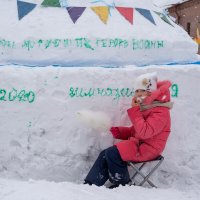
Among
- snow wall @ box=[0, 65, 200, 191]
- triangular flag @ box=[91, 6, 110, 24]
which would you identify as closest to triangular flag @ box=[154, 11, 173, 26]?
triangular flag @ box=[91, 6, 110, 24]

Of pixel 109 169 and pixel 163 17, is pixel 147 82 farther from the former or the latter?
pixel 163 17

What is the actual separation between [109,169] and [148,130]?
1.88ft

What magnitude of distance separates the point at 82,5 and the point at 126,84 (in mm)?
1354

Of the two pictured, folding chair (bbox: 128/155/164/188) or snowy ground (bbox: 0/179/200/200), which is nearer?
snowy ground (bbox: 0/179/200/200)

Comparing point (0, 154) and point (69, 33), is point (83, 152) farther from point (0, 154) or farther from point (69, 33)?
point (69, 33)

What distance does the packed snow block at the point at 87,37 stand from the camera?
473 centimetres

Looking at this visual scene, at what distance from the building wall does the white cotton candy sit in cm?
1978

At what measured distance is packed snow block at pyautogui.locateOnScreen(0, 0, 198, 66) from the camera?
15.5 ft

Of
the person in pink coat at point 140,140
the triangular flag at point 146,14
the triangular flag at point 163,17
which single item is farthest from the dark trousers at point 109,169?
the triangular flag at point 163,17

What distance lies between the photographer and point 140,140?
419cm

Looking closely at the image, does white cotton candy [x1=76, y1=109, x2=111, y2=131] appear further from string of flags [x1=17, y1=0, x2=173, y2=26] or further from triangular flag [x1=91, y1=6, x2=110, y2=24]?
triangular flag [x1=91, y1=6, x2=110, y2=24]

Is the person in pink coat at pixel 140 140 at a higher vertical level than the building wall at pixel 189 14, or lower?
lower

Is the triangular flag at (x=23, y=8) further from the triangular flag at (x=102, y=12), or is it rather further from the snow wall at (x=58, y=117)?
the snow wall at (x=58, y=117)

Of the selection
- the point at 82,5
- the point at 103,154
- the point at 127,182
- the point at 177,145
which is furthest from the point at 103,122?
the point at 82,5
